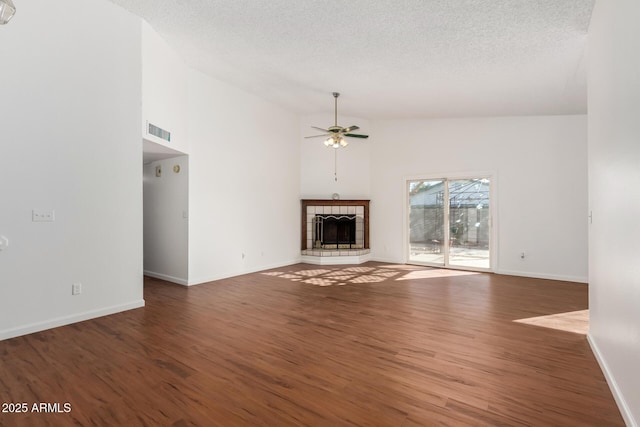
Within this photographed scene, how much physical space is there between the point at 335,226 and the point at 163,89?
477cm

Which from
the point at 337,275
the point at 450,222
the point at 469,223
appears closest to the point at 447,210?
the point at 450,222

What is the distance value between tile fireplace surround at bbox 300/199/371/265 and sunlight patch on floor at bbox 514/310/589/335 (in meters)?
4.21

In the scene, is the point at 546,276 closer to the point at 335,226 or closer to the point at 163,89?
the point at 335,226

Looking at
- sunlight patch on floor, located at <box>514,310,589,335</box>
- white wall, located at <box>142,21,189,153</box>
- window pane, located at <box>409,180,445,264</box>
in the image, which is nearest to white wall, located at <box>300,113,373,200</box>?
window pane, located at <box>409,180,445,264</box>

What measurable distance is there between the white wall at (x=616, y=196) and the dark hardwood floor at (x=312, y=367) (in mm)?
280

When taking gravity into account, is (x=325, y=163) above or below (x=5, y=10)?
above

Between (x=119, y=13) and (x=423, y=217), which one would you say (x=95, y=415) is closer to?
(x=119, y=13)

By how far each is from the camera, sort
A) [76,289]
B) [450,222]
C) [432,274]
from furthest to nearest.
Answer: [450,222], [432,274], [76,289]

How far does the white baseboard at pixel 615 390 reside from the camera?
1.77 m

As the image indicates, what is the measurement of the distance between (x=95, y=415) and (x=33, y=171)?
2.53 metres

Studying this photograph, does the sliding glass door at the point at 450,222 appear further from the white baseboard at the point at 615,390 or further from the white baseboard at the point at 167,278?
the white baseboard at the point at 167,278

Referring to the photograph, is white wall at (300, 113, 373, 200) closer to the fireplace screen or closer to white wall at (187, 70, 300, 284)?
white wall at (187, 70, 300, 284)

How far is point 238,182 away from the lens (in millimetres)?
6121

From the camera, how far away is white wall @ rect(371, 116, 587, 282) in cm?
578
